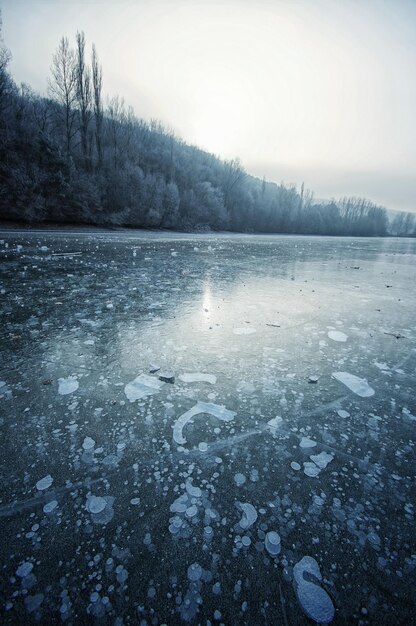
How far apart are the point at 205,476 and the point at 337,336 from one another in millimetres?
2584

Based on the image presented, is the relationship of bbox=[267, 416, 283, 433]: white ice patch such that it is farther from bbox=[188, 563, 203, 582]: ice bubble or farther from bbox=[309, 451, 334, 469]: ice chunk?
bbox=[188, 563, 203, 582]: ice bubble

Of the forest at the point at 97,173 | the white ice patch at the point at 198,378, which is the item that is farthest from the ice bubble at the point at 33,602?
the forest at the point at 97,173

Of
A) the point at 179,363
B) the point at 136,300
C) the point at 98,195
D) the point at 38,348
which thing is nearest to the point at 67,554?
the point at 179,363

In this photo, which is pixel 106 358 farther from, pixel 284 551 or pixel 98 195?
pixel 98 195

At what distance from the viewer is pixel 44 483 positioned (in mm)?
1349

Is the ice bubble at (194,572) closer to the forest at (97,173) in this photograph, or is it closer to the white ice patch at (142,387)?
the white ice patch at (142,387)

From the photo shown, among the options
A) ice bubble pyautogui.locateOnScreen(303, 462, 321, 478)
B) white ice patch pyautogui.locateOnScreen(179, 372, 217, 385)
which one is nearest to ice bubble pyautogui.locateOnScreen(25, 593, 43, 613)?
ice bubble pyautogui.locateOnScreen(303, 462, 321, 478)

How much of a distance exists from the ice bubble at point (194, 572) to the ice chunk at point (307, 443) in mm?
889

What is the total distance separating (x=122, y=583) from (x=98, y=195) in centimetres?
3276

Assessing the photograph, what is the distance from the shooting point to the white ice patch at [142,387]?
81.7 inches

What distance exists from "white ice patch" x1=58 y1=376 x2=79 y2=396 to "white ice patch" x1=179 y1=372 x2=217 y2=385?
0.85 metres

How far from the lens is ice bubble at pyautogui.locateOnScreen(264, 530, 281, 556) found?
3.64 ft

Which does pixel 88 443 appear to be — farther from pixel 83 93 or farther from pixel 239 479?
pixel 83 93

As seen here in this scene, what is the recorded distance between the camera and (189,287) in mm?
5531
